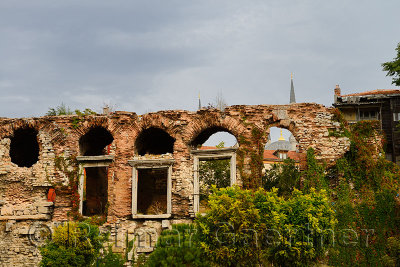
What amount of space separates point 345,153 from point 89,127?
366 inches

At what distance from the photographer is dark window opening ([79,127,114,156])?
53.1 ft

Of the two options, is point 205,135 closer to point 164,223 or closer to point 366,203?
point 164,223

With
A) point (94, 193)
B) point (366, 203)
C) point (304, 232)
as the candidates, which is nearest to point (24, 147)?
point (94, 193)

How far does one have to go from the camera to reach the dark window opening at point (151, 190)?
17.4 metres

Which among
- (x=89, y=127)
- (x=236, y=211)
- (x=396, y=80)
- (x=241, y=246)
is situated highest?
(x=396, y=80)

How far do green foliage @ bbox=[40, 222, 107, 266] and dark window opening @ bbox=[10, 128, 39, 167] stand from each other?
632 cm

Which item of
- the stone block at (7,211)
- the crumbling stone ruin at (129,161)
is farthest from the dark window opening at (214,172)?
the stone block at (7,211)

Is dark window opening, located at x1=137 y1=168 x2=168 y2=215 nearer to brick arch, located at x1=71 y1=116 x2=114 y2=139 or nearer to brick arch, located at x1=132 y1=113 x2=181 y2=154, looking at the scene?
brick arch, located at x1=132 y1=113 x2=181 y2=154

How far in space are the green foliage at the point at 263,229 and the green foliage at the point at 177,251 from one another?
56 cm

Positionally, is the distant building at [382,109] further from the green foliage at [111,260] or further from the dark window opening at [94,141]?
the green foliage at [111,260]

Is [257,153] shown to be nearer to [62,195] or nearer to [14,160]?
[62,195]

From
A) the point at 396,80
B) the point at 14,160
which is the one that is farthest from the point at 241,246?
the point at 396,80

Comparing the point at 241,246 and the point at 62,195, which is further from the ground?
the point at 62,195

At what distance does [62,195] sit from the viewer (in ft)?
49.9
